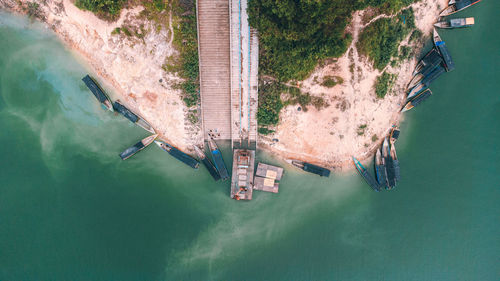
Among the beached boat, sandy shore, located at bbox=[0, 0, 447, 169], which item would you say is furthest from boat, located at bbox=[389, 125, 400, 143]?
the beached boat

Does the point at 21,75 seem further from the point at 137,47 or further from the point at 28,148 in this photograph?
the point at 137,47

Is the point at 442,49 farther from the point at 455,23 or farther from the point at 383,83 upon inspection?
the point at 383,83

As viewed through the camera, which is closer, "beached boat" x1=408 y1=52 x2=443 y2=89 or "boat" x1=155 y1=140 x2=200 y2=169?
"beached boat" x1=408 y1=52 x2=443 y2=89

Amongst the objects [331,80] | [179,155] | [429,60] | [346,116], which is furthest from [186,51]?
[429,60]

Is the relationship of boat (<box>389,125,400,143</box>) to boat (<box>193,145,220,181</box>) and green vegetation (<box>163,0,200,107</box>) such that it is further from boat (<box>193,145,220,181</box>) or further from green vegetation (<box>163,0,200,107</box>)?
green vegetation (<box>163,0,200,107</box>)

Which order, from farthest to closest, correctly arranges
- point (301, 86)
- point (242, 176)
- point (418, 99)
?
point (242, 176)
point (418, 99)
point (301, 86)

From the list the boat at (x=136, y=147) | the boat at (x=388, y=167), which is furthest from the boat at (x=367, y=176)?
the boat at (x=136, y=147)
